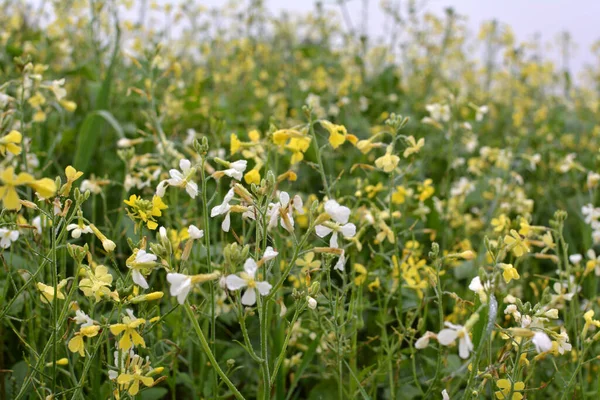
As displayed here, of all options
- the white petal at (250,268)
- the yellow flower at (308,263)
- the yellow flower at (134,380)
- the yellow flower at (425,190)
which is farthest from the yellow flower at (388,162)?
the yellow flower at (134,380)

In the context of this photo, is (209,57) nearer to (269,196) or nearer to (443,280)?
(443,280)

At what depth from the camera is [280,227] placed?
6.57 ft

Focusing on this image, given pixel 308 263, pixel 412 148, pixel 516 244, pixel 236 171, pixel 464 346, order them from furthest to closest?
pixel 412 148 < pixel 308 263 < pixel 516 244 < pixel 236 171 < pixel 464 346

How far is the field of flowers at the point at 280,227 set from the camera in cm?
125

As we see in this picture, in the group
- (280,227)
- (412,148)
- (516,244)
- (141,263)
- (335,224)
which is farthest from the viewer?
(280,227)

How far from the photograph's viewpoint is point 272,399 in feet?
5.74

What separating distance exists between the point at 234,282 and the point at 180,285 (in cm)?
9

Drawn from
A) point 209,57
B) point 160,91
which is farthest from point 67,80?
point 209,57

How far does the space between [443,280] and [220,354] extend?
0.86 m

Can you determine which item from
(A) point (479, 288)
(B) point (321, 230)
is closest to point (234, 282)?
(B) point (321, 230)

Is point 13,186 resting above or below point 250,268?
above

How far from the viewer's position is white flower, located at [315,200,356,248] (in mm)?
1133

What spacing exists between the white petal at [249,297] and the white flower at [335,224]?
0.68ft

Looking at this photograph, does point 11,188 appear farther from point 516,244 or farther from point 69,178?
point 516,244
